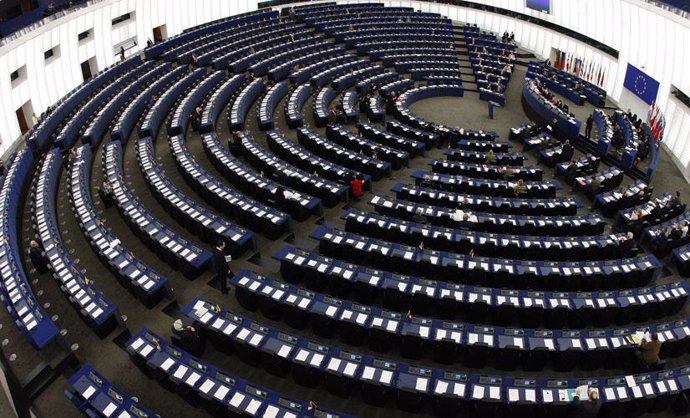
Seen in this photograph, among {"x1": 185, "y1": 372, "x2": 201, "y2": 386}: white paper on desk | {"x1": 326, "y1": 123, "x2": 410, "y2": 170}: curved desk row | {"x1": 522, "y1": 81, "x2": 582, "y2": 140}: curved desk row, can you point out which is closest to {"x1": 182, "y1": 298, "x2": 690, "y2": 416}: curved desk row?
{"x1": 185, "y1": 372, "x2": 201, "y2": 386}: white paper on desk

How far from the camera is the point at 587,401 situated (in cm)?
1125

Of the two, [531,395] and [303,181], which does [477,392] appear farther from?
[303,181]

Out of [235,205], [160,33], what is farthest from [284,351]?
[160,33]

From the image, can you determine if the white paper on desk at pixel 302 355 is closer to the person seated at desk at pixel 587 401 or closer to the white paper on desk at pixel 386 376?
the white paper on desk at pixel 386 376

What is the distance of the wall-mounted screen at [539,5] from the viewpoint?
3954cm

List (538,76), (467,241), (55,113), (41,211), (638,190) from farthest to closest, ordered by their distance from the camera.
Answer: (538,76)
(55,113)
(638,190)
(41,211)
(467,241)

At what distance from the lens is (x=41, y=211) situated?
1852 centimetres

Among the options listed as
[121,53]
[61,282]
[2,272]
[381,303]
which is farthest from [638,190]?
[121,53]

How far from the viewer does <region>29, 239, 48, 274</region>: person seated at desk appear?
16.2 m

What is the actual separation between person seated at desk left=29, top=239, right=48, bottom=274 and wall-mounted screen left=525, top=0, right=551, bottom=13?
126ft

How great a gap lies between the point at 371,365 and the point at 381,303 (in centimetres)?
356

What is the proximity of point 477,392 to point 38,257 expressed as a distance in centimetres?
1401

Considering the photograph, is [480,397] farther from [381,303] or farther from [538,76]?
[538,76]

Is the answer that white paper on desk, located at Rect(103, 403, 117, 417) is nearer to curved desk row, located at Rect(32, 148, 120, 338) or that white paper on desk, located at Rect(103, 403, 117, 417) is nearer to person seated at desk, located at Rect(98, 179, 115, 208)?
curved desk row, located at Rect(32, 148, 120, 338)
